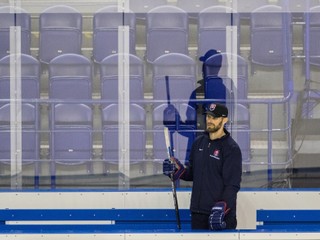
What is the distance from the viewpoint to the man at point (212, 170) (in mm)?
5949

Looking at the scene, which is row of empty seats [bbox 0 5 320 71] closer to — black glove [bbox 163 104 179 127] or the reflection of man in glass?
the reflection of man in glass

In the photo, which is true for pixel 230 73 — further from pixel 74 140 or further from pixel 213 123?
pixel 74 140

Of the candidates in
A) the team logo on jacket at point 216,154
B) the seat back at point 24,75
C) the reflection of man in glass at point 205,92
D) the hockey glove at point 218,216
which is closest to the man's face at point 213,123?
the team logo on jacket at point 216,154

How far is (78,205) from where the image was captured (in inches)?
248

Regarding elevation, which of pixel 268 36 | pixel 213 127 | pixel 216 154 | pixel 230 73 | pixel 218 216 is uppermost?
pixel 268 36

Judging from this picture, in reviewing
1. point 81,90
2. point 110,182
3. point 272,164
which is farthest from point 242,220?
point 81,90

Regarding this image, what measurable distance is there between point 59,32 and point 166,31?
0.61 m

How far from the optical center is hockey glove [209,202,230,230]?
574 centimetres

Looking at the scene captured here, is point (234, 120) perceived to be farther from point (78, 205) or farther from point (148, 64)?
point (78, 205)

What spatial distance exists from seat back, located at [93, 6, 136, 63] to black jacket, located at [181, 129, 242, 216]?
2.35 feet

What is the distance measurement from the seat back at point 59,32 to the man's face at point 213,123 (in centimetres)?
87

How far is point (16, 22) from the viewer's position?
6281 millimetres

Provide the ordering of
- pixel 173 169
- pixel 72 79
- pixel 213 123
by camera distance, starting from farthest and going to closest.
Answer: pixel 72 79 → pixel 173 169 → pixel 213 123

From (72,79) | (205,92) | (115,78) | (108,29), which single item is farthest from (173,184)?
(108,29)
